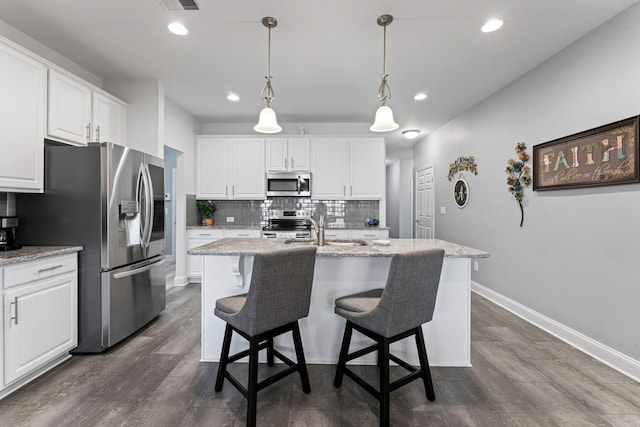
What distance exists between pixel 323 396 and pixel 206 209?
12.6 feet

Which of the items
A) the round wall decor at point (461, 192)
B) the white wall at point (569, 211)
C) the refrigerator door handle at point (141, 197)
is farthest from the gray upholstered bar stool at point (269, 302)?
the round wall decor at point (461, 192)

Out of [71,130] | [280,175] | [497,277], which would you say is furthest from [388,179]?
[71,130]

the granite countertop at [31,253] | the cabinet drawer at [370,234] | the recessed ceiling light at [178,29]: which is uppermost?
the recessed ceiling light at [178,29]

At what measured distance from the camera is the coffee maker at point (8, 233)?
2.12 metres

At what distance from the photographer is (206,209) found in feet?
16.4

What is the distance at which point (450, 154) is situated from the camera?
5074 mm

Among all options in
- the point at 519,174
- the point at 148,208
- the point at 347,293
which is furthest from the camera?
the point at 519,174

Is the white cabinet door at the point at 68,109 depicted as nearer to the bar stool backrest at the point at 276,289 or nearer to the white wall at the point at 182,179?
the white wall at the point at 182,179

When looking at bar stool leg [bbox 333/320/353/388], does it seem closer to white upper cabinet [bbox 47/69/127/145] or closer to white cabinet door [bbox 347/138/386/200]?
white upper cabinet [bbox 47/69/127/145]

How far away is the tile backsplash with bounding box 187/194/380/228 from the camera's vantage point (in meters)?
5.09

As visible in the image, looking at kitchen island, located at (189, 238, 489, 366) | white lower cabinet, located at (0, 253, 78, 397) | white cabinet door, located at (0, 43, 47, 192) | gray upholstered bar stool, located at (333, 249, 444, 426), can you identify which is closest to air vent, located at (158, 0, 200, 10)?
white cabinet door, located at (0, 43, 47, 192)

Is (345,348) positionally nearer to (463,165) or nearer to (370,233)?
(370,233)

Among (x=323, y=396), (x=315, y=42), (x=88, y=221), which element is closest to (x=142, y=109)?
(x=88, y=221)

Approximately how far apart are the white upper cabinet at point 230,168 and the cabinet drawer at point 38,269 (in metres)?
2.67
